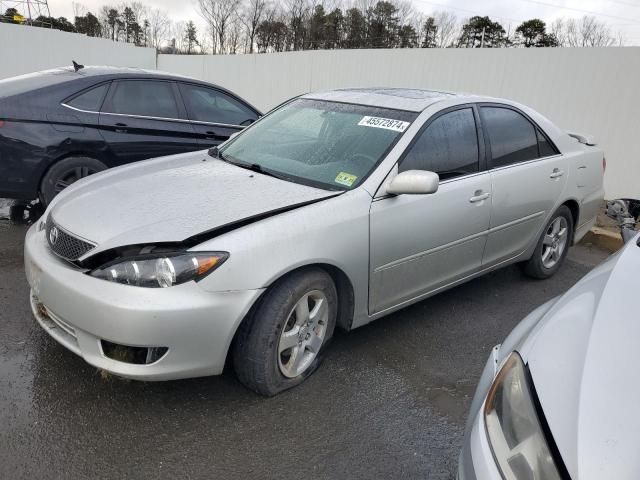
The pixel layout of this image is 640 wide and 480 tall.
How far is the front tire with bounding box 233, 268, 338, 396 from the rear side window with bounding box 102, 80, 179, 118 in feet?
11.7

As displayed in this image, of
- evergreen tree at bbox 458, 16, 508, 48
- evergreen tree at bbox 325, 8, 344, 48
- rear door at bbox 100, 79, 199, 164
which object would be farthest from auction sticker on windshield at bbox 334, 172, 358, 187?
evergreen tree at bbox 325, 8, 344, 48

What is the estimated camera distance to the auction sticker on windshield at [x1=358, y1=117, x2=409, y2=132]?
3.32 meters

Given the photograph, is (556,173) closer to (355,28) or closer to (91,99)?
(91,99)

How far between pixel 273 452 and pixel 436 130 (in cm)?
226

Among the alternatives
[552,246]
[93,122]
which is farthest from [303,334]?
[93,122]

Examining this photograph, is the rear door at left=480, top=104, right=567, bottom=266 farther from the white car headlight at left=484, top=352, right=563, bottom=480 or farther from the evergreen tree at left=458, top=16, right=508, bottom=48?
the evergreen tree at left=458, top=16, right=508, bottom=48

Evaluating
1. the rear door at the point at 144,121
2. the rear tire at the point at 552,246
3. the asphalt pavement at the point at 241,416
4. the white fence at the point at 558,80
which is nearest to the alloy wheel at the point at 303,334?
the asphalt pavement at the point at 241,416

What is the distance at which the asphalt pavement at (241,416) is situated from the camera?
2.28m

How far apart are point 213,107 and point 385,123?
3.17m

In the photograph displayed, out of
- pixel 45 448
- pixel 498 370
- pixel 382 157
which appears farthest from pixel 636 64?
pixel 45 448

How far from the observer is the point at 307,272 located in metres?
2.71

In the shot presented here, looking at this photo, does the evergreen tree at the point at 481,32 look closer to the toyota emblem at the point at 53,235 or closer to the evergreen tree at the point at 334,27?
the evergreen tree at the point at 334,27

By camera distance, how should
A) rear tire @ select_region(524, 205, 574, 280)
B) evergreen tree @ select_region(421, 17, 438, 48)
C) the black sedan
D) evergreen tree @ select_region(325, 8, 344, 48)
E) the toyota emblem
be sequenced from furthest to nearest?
evergreen tree @ select_region(325, 8, 344, 48), evergreen tree @ select_region(421, 17, 438, 48), the black sedan, rear tire @ select_region(524, 205, 574, 280), the toyota emblem

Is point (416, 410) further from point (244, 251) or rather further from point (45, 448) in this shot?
point (45, 448)
